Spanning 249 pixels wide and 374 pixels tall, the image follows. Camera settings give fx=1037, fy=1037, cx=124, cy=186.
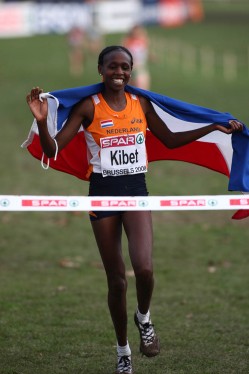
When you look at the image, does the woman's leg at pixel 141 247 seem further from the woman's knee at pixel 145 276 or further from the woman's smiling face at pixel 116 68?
the woman's smiling face at pixel 116 68

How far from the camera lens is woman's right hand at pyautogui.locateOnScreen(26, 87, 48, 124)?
23.9ft

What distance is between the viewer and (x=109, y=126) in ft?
24.6

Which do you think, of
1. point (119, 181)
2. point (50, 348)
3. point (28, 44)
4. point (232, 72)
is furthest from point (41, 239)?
point (28, 44)

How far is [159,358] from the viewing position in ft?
27.0

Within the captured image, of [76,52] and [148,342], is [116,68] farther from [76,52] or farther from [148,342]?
[76,52]

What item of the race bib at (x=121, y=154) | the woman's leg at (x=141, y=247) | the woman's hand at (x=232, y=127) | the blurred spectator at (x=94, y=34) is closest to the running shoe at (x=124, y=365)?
the woman's leg at (x=141, y=247)

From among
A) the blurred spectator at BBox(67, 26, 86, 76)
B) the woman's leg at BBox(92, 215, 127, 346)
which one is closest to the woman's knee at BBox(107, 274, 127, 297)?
the woman's leg at BBox(92, 215, 127, 346)

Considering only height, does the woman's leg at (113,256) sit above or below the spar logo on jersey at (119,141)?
below

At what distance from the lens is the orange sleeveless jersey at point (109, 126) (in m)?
7.52

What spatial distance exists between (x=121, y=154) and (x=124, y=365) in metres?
1.57

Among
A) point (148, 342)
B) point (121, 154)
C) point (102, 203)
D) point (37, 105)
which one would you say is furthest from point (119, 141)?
point (148, 342)

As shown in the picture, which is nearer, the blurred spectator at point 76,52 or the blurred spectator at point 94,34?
the blurred spectator at point 76,52

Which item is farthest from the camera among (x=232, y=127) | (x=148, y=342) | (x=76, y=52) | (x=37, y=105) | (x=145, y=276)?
(x=76, y=52)

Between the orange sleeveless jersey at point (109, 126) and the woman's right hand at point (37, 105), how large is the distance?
0.40 metres
